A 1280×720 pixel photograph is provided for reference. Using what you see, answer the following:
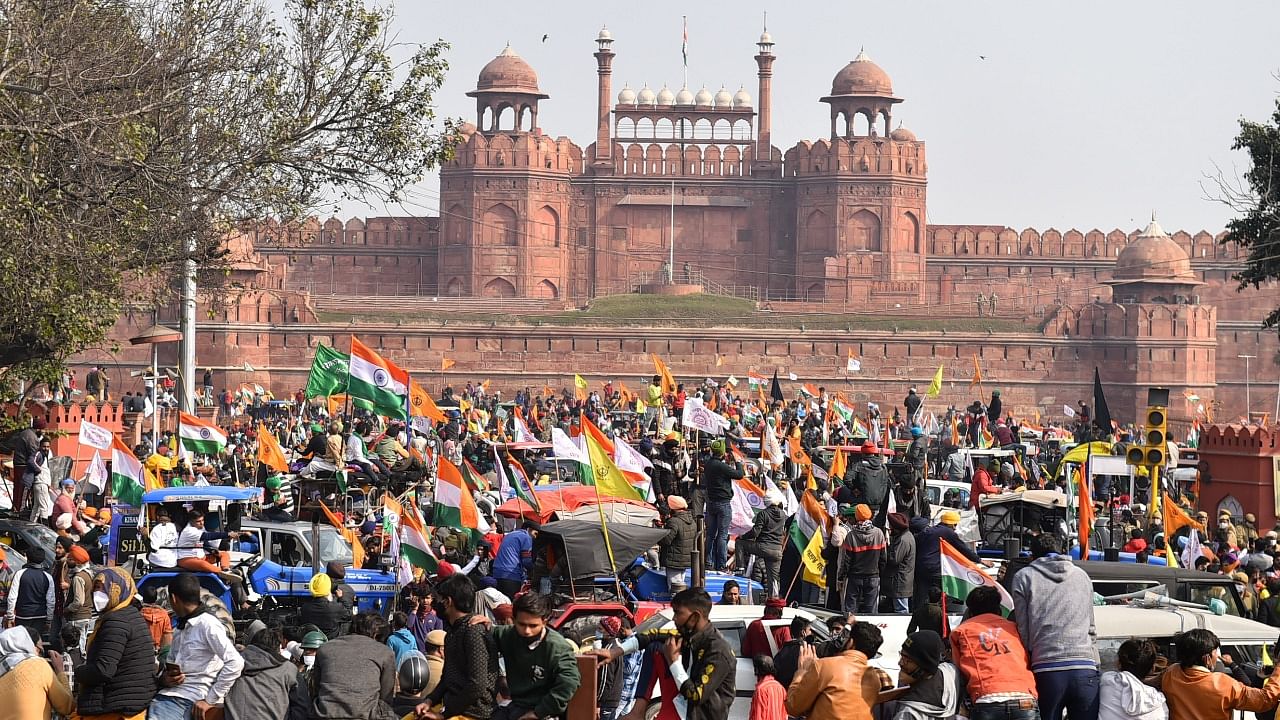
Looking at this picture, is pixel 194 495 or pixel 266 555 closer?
pixel 266 555

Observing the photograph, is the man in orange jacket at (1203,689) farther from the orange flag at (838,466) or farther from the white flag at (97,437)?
the white flag at (97,437)

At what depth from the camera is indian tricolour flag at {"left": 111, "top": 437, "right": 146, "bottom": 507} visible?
1416cm

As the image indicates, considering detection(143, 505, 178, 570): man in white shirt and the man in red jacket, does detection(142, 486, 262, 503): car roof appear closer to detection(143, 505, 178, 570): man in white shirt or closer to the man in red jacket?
detection(143, 505, 178, 570): man in white shirt

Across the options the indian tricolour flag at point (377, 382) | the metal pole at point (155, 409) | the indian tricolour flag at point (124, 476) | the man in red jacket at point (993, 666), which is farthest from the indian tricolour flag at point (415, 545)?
the metal pole at point (155, 409)

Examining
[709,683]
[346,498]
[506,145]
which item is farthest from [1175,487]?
[506,145]

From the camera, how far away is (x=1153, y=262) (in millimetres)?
51656

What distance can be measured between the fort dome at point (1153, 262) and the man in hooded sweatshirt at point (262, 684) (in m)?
46.2

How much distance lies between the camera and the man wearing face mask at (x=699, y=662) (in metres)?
6.55

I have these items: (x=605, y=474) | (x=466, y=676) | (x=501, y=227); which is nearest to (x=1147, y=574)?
(x=605, y=474)

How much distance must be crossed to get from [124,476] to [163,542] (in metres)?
2.49

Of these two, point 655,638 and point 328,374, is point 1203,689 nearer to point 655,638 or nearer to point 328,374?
point 655,638

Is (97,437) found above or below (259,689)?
above

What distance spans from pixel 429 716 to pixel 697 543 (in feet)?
13.9

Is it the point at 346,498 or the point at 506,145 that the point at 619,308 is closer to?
the point at 506,145
